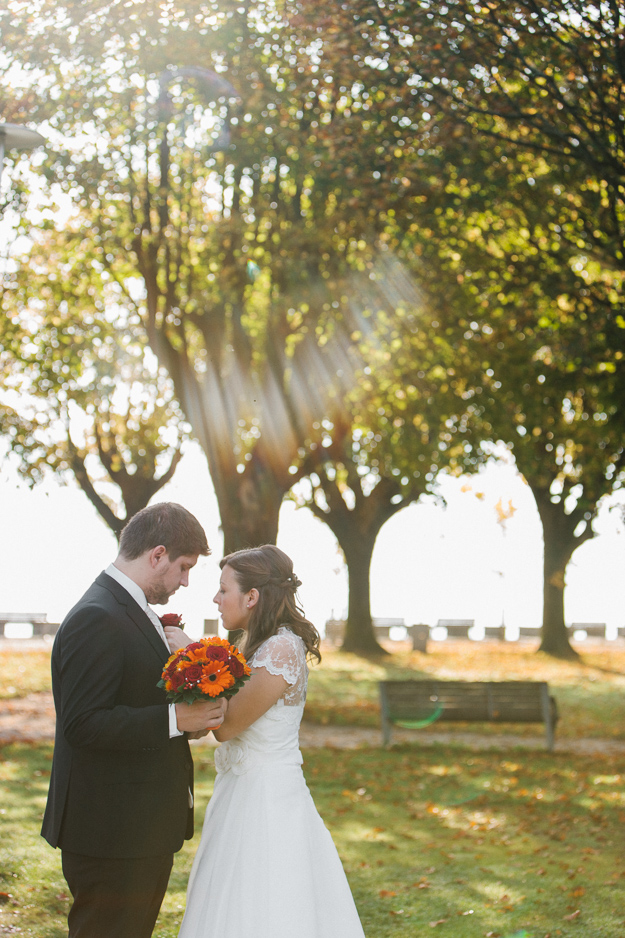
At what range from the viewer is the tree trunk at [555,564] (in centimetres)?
3338

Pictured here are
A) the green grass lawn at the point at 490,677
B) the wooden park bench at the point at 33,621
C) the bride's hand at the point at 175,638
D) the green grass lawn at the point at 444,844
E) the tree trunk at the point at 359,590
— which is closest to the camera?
the bride's hand at the point at 175,638

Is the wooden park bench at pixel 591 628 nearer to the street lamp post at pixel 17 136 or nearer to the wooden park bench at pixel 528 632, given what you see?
the wooden park bench at pixel 528 632

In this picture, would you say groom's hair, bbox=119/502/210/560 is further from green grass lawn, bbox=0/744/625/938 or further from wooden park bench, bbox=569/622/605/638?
wooden park bench, bbox=569/622/605/638

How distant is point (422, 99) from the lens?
11266mm

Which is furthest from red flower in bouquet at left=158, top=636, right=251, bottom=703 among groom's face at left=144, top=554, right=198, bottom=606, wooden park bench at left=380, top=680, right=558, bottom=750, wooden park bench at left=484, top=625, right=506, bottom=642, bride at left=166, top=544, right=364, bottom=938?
wooden park bench at left=484, top=625, right=506, bottom=642

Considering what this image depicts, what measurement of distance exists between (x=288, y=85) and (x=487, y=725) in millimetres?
12060

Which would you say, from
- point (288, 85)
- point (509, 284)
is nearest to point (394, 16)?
point (288, 85)

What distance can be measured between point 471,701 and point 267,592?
33.2ft

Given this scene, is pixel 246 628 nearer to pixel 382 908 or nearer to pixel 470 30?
pixel 382 908

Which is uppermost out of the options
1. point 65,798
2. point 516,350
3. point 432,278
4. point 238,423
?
point 432,278

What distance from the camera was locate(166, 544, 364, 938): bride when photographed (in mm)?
4410

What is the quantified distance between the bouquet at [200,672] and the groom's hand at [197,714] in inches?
3.9

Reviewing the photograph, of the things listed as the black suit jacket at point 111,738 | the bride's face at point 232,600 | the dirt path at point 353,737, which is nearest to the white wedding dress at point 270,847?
the bride's face at point 232,600

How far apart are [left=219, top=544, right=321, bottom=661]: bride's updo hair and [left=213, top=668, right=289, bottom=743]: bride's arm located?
0.19m
